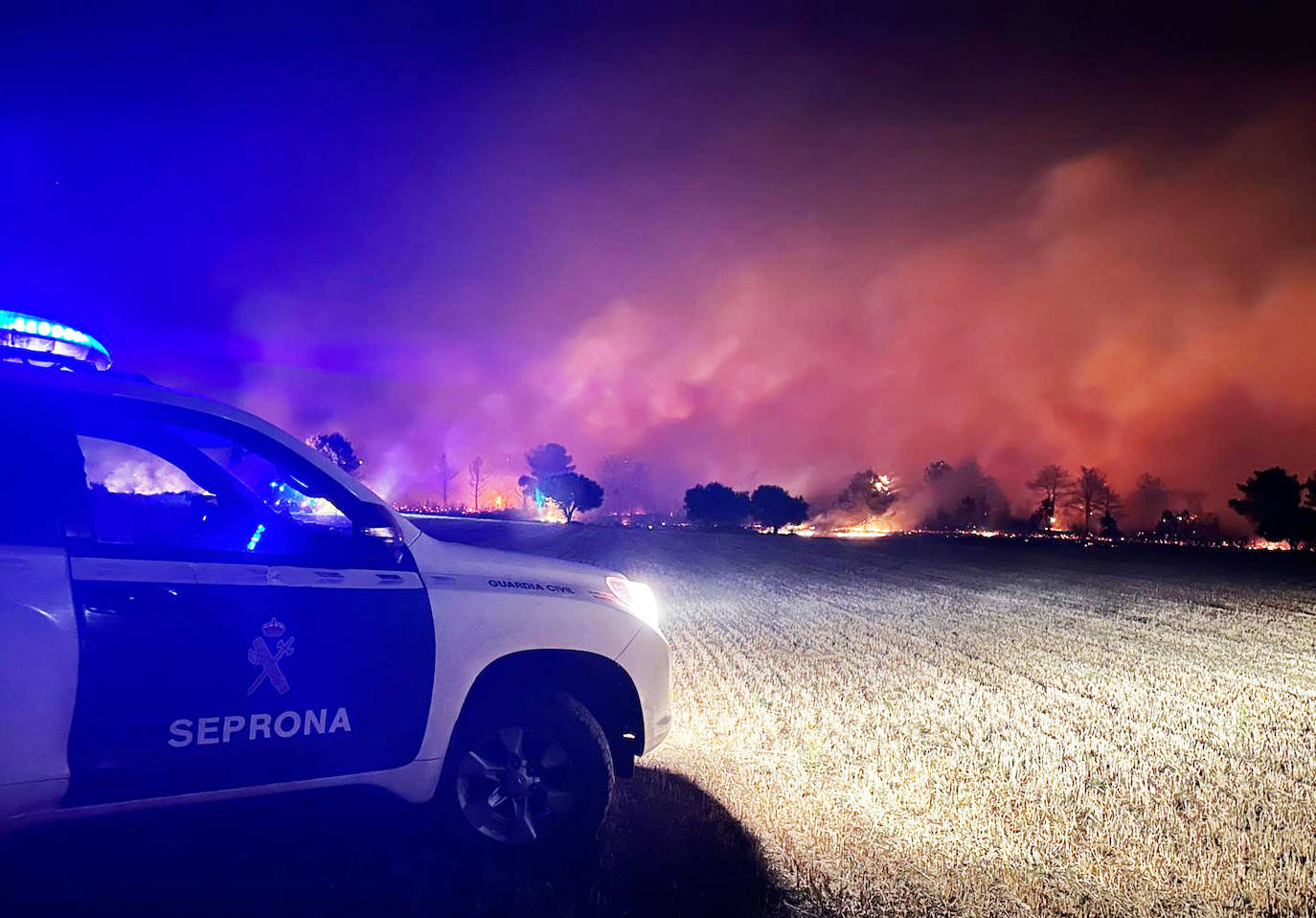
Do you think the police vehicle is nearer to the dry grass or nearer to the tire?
the tire

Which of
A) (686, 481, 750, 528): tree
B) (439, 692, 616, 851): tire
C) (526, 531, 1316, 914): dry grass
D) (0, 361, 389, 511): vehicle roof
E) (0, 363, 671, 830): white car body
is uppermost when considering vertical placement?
(686, 481, 750, 528): tree

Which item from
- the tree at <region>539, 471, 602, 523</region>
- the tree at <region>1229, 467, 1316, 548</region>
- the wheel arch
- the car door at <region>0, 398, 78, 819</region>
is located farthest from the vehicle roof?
the tree at <region>539, 471, 602, 523</region>

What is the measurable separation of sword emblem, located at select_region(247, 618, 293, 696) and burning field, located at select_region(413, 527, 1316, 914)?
2562 millimetres

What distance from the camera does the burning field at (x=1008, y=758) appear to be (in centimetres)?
451

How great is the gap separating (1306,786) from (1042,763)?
174 cm

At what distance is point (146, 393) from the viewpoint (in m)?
3.65

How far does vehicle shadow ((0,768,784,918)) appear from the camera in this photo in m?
3.65

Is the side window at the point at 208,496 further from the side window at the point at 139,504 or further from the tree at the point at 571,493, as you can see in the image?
the tree at the point at 571,493

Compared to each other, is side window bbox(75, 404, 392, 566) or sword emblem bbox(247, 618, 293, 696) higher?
side window bbox(75, 404, 392, 566)

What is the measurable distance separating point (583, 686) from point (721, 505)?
166821 mm

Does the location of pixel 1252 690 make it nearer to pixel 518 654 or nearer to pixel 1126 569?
pixel 518 654

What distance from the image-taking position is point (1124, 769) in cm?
653

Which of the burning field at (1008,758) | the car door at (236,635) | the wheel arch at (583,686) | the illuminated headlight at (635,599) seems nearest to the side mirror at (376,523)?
the car door at (236,635)

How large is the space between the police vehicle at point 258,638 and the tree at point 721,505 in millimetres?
164540
